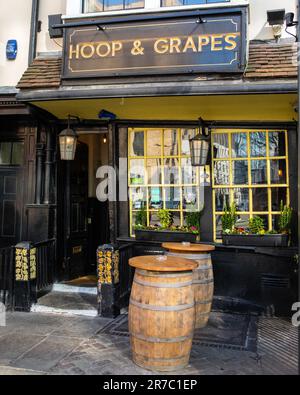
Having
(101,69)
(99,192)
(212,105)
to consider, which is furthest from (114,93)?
(99,192)

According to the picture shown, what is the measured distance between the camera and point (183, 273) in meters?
3.80

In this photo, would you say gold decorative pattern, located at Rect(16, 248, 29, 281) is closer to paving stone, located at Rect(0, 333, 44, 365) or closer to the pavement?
the pavement

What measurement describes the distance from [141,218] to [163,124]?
1786 mm

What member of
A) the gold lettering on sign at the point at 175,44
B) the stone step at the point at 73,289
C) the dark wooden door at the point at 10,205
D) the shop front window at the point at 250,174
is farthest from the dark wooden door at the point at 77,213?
the gold lettering on sign at the point at 175,44

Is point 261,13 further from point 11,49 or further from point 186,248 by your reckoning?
point 11,49

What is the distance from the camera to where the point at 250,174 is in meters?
6.26

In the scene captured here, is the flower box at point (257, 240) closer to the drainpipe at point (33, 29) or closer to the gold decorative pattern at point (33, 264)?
the gold decorative pattern at point (33, 264)

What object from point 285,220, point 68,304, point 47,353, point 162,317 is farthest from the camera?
point 68,304

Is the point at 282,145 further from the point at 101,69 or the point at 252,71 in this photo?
the point at 101,69

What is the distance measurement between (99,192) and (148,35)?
11.6 ft

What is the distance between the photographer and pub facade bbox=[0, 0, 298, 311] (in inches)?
206

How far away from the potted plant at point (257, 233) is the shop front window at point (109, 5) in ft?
13.0

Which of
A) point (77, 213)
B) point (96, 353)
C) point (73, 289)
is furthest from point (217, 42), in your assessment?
point (73, 289)

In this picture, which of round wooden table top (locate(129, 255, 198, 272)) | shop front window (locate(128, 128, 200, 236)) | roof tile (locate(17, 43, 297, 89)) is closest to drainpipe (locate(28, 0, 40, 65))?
roof tile (locate(17, 43, 297, 89))
